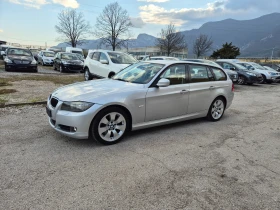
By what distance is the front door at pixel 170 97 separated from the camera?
474 cm

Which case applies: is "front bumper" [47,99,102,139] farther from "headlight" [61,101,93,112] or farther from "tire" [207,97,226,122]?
"tire" [207,97,226,122]

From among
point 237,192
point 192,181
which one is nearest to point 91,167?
point 192,181

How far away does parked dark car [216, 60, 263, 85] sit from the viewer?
1538 centimetres

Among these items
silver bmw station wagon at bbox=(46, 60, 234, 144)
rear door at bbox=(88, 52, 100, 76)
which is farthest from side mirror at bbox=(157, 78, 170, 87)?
rear door at bbox=(88, 52, 100, 76)

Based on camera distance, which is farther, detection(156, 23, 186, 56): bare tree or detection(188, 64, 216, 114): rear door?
detection(156, 23, 186, 56): bare tree

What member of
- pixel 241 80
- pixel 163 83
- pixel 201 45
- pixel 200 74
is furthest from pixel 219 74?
pixel 201 45

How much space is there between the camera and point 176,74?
17.3 feet

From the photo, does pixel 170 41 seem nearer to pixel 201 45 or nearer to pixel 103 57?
pixel 201 45

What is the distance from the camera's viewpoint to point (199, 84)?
223 inches

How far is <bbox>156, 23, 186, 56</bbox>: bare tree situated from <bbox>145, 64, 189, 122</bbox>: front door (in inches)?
1766

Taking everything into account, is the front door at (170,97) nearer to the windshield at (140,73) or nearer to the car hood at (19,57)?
the windshield at (140,73)

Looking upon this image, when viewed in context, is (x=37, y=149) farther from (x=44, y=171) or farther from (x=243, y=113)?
(x=243, y=113)

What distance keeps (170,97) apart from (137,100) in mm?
874

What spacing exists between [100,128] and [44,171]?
3.94ft
